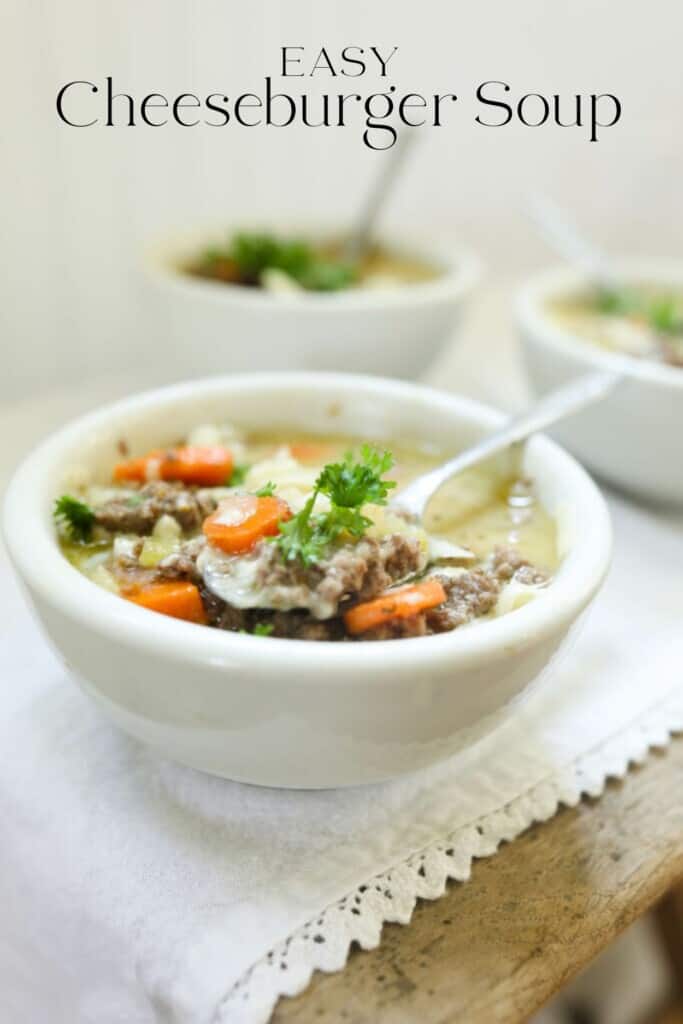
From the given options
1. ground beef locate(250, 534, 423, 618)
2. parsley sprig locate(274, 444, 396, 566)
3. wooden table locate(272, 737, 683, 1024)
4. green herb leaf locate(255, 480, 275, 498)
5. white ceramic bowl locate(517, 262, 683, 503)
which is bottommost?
wooden table locate(272, 737, 683, 1024)

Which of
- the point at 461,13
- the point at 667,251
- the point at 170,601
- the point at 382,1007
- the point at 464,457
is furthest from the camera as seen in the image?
the point at 667,251

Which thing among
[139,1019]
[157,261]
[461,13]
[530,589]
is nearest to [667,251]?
[461,13]

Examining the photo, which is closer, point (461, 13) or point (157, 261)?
point (157, 261)

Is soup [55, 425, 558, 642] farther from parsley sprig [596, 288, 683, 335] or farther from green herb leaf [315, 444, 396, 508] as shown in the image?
parsley sprig [596, 288, 683, 335]

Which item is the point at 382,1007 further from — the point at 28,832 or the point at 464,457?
the point at 464,457

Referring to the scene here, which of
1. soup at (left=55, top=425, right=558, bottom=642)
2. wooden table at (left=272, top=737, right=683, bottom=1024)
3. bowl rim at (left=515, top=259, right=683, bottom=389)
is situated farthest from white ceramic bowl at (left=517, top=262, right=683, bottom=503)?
wooden table at (left=272, top=737, right=683, bottom=1024)

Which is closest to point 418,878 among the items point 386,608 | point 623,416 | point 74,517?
point 386,608

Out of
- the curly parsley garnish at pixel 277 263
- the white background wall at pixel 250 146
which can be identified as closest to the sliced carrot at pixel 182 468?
the curly parsley garnish at pixel 277 263

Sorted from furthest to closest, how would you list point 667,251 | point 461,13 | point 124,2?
1. point 667,251
2. point 461,13
3. point 124,2
